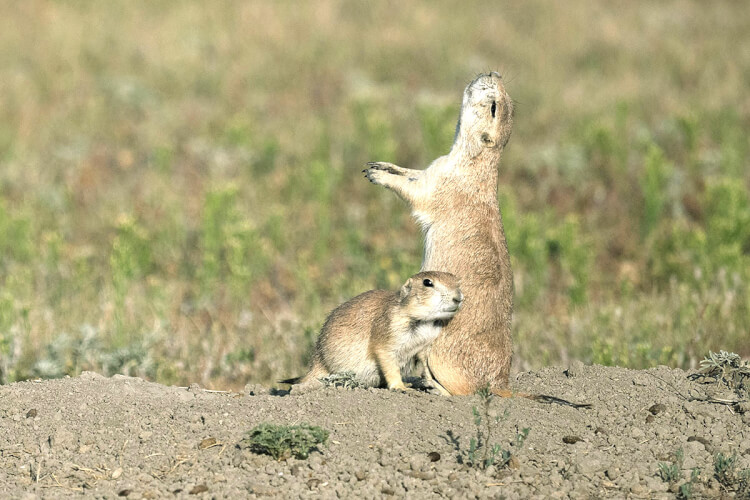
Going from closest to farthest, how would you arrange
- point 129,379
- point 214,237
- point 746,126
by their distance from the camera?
point 129,379
point 214,237
point 746,126

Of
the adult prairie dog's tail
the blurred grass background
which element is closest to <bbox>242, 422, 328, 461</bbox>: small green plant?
the adult prairie dog's tail

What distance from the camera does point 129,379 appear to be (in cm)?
577

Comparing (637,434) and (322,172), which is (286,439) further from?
(322,172)

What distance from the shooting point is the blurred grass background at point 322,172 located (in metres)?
7.87

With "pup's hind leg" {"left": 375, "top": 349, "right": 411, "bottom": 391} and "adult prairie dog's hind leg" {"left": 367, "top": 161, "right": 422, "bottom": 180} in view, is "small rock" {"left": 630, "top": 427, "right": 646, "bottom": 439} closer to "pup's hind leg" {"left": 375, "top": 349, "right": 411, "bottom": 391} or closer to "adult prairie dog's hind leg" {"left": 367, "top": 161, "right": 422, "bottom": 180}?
"pup's hind leg" {"left": 375, "top": 349, "right": 411, "bottom": 391}

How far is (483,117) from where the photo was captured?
5895 mm

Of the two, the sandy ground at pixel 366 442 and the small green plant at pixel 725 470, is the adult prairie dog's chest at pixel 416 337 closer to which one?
the sandy ground at pixel 366 442

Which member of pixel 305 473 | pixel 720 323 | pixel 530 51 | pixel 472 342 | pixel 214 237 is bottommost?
pixel 305 473

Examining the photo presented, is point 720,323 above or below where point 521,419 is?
above

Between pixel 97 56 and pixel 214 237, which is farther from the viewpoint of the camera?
pixel 97 56

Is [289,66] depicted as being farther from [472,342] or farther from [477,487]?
[477,487]

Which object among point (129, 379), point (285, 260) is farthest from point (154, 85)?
point (129, 379)

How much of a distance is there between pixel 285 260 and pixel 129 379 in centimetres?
480

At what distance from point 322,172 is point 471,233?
4.86m
